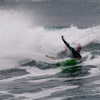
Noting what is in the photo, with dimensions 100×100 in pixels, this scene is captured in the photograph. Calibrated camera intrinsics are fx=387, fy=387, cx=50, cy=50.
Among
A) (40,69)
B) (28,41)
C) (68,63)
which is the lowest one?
(40,69)

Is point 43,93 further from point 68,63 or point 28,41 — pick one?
point 28,41

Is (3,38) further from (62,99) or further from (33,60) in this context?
(62,99)

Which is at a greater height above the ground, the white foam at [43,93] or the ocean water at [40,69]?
the ocean water at [40,69]

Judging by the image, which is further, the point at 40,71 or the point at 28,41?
the point at 28,41

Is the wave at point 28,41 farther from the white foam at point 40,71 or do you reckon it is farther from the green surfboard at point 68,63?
the green surfboard at point 68,63

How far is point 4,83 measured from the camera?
109 feet

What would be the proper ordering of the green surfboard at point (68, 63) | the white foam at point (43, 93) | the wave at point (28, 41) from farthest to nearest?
A: the wave at point (28, 41), the green surfboard at point (68, 63), the white foam at point (43, 93)

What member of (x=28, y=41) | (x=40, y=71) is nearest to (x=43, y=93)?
(x=40, y=71)

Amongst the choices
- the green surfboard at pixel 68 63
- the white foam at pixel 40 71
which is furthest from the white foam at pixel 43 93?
the green surfboard at pixel 68 63

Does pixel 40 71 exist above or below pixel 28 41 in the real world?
below

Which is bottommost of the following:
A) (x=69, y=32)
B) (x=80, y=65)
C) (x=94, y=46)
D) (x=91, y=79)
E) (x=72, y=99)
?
(x=72, y=99)

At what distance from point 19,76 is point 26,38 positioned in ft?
57.5

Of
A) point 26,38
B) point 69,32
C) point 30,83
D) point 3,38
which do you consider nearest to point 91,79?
point 30,83

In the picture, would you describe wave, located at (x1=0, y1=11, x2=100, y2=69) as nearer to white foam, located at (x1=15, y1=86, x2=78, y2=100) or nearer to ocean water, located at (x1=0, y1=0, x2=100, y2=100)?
ocean water, located at (x1=0, y1=0, x2=100, y2=100)
